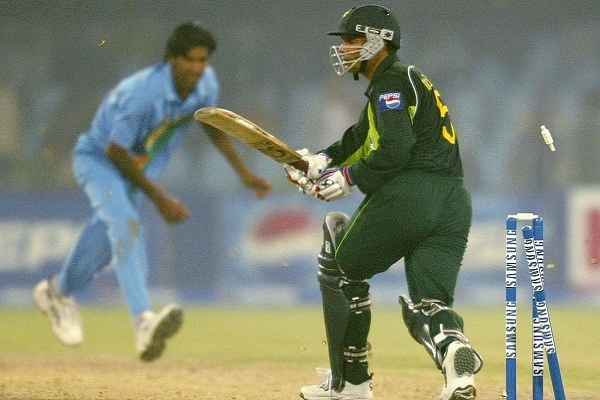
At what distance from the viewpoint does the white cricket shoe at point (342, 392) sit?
5676 millimetres

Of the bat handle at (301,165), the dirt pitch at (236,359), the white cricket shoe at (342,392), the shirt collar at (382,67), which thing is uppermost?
the shirt collar at (382,67)

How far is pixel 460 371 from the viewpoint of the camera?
4906 millimetres

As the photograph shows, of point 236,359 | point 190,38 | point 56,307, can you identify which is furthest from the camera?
point 236,359

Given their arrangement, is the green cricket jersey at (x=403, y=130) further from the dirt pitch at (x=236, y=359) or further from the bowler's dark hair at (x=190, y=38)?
the bowler's dark hair at (x=190, y=38)

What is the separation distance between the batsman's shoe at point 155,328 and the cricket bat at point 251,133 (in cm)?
201

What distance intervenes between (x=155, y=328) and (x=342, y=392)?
6.38ft

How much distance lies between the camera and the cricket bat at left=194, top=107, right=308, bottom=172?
541 centimetres

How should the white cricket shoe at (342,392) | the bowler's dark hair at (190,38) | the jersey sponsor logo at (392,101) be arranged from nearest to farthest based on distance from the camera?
the jersey sponsor logo at (392,101) < the white cricket shoe at (342,392) < the bowler's dark hair at (190,38)

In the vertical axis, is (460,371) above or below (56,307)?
above

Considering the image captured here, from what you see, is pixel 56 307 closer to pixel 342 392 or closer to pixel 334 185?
pixel 342 392

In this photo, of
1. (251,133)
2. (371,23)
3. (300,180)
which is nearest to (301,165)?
(300,180)

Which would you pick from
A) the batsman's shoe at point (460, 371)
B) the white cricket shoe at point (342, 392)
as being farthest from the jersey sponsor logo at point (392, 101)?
the white cricket shoe at point (342, 392)

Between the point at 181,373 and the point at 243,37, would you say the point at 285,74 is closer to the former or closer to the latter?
the point at 243,37

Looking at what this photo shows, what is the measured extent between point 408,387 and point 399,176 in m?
1.80
